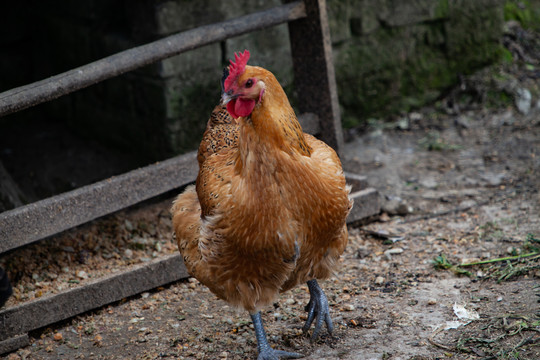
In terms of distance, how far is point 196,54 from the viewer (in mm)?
4633

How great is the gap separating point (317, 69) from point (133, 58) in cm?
130

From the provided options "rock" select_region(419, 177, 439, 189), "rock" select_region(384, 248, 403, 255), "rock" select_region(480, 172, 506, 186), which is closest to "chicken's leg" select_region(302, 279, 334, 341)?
"rock" select_region(384, 248, 403, 255)

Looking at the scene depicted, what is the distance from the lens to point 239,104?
2398 mm

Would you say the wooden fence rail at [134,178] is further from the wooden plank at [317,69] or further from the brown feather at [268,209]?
the brown feather at [268,209]

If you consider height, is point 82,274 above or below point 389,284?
above

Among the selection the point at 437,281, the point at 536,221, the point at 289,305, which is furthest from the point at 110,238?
the point at 536,221

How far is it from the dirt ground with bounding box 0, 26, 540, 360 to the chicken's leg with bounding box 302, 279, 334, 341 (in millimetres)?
66

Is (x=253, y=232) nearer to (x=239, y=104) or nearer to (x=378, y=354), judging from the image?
(x=239, y=104)

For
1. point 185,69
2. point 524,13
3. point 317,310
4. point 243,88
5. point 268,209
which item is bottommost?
point 317,310

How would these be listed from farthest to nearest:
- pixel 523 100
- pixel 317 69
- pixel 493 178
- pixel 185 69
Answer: pixel 523 100, pixel 185 69, pixel 493 178, pixel 317 69

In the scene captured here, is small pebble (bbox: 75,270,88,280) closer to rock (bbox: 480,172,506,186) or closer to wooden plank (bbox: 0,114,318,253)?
wooden plank (bbox: 0,114,318,253)

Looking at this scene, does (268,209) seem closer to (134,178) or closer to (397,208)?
(134,178)

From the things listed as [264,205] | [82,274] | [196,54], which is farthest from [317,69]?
[82,274]

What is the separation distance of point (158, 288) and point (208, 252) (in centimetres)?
109
